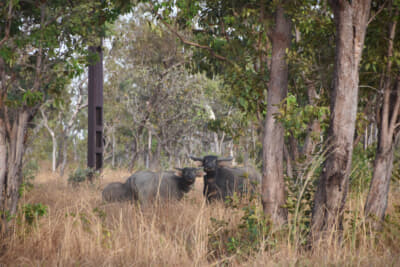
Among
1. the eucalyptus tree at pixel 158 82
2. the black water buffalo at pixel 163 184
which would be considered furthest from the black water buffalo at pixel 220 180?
the eucalyptus tree at pixel 158 82

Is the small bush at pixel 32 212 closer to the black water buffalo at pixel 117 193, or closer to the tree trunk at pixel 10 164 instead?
the tree trunk at pixel 10 164

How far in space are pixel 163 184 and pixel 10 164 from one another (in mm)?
3866

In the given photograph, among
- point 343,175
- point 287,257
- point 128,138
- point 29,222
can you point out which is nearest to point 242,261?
point 287,257

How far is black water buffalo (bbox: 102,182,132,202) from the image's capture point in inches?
361

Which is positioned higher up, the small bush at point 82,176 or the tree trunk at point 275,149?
the tree trunk at point 275,149

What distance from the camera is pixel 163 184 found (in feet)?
29.3

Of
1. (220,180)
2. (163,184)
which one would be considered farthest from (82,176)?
(220,180)

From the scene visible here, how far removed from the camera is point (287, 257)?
447 centimetres

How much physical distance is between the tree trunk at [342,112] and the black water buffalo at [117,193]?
17.7 ft

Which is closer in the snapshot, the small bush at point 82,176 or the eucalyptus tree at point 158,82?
the small bush at point 82,176

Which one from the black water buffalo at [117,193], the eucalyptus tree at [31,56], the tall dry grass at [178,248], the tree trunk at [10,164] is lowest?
the tall dry grass at [178,248]

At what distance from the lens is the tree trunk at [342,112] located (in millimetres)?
4750

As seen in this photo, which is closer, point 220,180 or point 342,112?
point 342,112

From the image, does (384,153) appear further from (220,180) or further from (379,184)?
(220,180)
